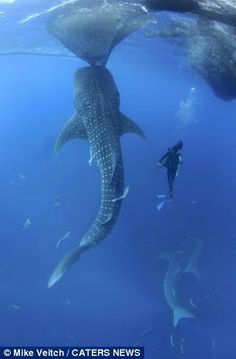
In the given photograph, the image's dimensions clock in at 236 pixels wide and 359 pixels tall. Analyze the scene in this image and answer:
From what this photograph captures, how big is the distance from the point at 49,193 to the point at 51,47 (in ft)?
36.2

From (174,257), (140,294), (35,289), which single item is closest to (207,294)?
(140,294)

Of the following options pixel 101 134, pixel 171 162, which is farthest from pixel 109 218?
pixel 171 162

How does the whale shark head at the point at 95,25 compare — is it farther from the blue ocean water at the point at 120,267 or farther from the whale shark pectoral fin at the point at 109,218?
the blue ocean water at the point at 120,267

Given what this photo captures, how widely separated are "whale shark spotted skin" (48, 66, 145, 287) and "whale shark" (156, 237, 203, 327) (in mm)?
9102

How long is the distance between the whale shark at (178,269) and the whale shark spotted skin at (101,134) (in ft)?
29.9

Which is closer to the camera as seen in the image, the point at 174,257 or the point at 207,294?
the point at 174,257

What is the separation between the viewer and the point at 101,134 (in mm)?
7621

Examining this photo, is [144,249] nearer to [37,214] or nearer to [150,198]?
[150,198]

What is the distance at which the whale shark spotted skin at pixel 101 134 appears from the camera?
22.3 feet

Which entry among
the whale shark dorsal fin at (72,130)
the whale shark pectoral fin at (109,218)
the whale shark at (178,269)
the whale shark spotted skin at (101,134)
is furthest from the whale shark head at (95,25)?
the whale shark at (178,269)

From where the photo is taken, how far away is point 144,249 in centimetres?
2305

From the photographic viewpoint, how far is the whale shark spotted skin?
679cm

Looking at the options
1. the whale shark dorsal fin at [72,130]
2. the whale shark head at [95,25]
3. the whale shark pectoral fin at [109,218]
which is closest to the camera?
the whale shark pectoral fin at [109,218]

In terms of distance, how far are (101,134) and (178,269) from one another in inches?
436
